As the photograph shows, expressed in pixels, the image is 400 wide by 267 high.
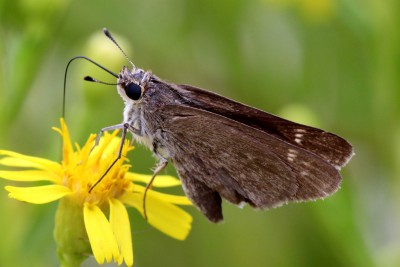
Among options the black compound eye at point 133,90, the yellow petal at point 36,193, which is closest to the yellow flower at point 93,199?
the yellow petal at point 36,193

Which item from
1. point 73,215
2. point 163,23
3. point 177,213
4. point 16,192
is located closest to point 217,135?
point 177,213

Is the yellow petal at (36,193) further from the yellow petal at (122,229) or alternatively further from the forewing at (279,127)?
the forewing at (279,127)

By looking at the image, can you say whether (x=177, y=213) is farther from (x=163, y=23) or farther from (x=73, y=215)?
(x=163, y=23)

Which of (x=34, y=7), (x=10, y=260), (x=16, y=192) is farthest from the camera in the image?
(x=34, y=7)

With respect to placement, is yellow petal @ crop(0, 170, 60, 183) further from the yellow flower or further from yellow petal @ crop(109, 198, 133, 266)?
yellow petal @ crop(109, 198, 133, 266)

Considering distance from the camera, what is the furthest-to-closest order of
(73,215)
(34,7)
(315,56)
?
(315,56), (34,7), (73,215)

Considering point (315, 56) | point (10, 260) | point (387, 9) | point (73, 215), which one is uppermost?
point (387, 9)
